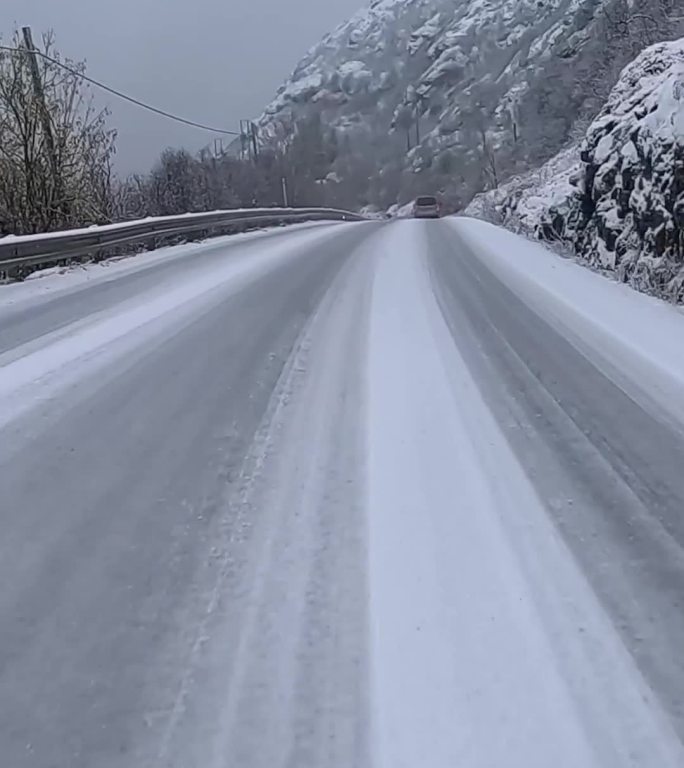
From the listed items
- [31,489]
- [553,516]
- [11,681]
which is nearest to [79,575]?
[11,681]

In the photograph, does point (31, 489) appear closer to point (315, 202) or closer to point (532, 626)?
point (532, 626)

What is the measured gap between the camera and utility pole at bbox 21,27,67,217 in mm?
16766

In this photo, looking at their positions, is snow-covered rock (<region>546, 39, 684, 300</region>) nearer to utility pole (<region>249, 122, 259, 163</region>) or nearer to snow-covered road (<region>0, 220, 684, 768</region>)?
snow-covered road (<region>0, 220, 684, 768</region>)

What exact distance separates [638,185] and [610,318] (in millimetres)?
4716

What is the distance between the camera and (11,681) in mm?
2281

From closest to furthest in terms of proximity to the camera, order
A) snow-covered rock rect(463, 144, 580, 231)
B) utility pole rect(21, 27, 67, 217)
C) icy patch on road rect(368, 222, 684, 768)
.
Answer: icy patch on road rect(368, 222, 684, 768), snow-covered rock rect(463, 144, 580, 231), utility pole rect(21, 27, 67, 217)

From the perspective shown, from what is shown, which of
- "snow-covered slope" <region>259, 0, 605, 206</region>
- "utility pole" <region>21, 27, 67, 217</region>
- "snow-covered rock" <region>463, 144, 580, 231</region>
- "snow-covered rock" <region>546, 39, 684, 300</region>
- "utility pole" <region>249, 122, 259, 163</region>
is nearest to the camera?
"snow-covered rock" <region>546, 39, 684, 300</region>

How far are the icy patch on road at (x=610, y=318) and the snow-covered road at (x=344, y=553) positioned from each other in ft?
0.23

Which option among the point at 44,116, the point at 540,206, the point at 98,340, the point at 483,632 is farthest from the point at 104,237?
the point at 483,632

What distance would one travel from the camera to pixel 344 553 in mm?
2973

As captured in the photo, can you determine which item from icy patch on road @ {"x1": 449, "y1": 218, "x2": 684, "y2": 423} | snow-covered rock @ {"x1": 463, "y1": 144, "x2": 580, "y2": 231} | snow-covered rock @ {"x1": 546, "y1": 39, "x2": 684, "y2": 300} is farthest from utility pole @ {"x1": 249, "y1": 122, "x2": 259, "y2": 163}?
icy patch on road @ {"x1": 449, "y1": 218, "x2": 684, "y2": 423}

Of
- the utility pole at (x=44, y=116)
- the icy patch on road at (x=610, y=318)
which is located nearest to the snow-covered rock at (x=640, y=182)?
the icy patch on road at (x=610, y=318)

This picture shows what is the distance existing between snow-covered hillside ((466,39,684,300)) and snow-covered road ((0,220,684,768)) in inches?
167

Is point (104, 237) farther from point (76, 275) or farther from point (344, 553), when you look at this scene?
point (344, 553)
